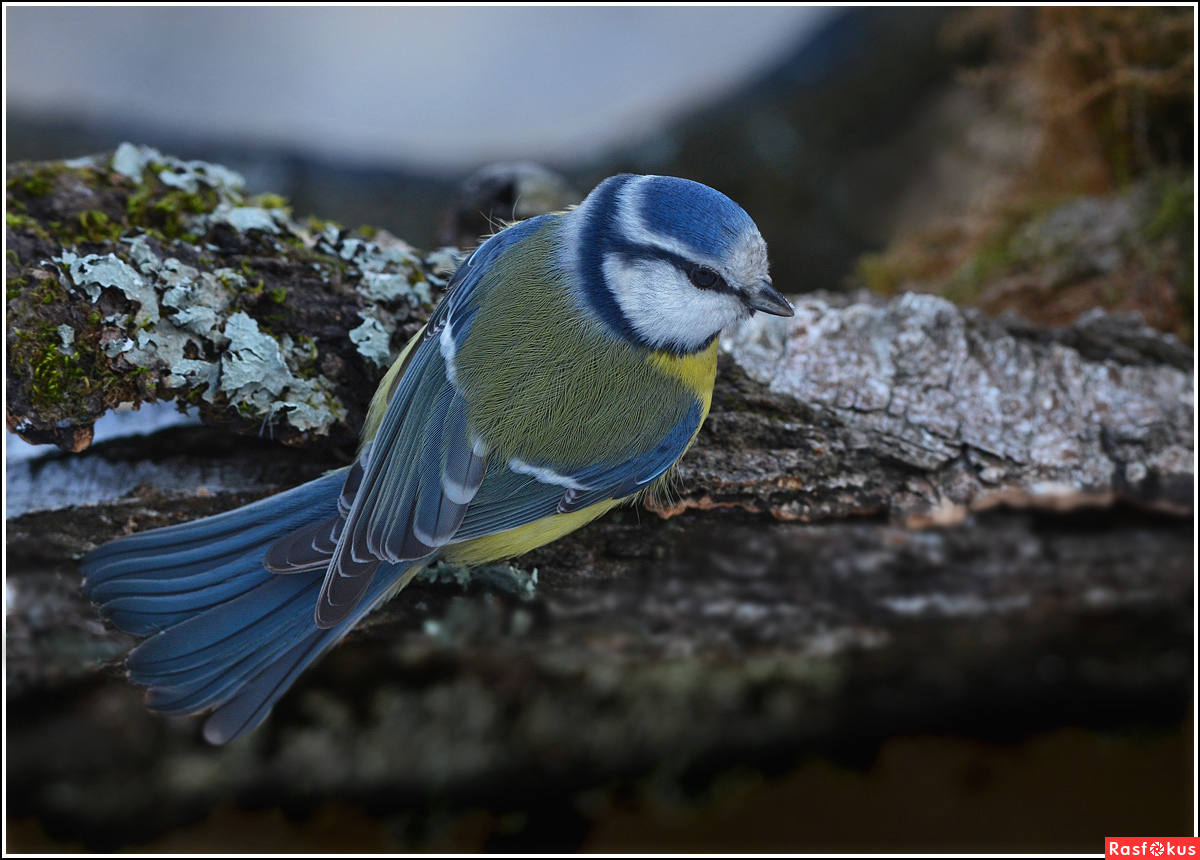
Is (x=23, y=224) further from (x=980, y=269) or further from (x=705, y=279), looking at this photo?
(x=980, y=269)

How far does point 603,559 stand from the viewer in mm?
973

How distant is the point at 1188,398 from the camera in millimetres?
1046

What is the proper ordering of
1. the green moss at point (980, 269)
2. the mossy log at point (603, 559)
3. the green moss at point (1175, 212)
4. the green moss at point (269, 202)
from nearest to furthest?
the mossy log at point (603, 559) < the green moss at point (269, 202) < the green moss at point (1175, 212) < the green moss at point (980, 269)

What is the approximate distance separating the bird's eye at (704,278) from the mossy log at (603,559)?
0.61 ft

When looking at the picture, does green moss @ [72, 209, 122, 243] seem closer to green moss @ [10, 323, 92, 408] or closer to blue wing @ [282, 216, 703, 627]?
green moss @ [10, 323, 92, 408]

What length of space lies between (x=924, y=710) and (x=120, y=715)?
1346 millimetres

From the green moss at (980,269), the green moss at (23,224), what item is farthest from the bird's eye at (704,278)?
the green moss at (980,269)

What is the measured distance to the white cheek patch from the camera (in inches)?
32.0

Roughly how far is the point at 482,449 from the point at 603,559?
235 mm

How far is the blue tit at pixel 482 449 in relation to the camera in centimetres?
80

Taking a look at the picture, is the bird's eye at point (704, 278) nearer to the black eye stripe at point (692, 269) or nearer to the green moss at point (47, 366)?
the black eye stripe at point (692, 269)

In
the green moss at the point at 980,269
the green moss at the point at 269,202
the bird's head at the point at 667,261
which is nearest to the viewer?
the bird's head at the point at 667,261

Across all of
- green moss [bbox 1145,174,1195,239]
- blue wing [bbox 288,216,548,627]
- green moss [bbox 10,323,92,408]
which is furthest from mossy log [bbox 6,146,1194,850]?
green moss [bbox 1145,174,1195,239]

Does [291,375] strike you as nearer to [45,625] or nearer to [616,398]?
[616,398]
